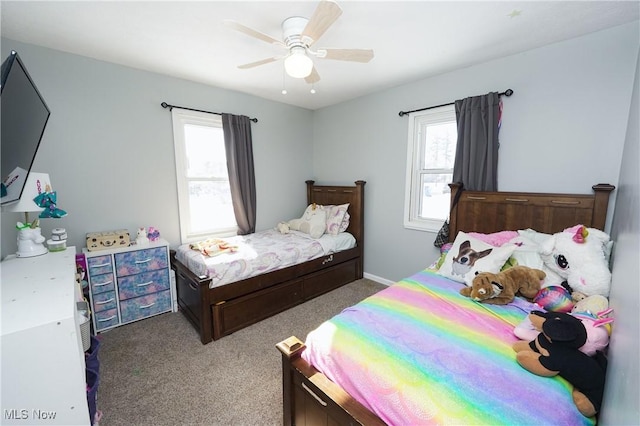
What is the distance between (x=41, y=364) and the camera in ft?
2.45

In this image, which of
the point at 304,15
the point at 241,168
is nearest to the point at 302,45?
the point at 304,15

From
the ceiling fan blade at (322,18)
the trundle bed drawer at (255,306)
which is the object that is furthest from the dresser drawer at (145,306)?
the ceiling fan blade at (322,18)

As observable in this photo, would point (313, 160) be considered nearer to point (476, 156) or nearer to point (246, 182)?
point (246, 182)

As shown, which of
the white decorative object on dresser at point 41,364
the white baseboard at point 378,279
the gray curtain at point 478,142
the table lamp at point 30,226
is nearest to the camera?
the white decorative object on dresser at point 41,364

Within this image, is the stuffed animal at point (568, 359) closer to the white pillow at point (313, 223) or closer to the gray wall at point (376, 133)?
the gray wall at point (376, 133)

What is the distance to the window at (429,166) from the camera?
2723 mm

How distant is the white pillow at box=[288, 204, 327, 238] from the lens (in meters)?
3.20

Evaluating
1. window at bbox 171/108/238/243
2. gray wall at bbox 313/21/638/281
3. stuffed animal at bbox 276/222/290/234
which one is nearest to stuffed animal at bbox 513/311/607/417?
gray wall at bbox 313/21/638/281

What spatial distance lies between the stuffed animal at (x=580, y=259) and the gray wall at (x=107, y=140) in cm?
345

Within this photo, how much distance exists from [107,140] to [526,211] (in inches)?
153

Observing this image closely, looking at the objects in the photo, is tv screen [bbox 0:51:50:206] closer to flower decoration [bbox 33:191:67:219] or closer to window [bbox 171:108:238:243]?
flower decoration [bbox 33:191:67:219]

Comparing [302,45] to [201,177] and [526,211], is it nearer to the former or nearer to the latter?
[201,177]

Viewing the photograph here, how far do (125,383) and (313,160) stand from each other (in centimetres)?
341

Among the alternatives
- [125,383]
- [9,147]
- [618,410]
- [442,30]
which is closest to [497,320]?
[618,410]
